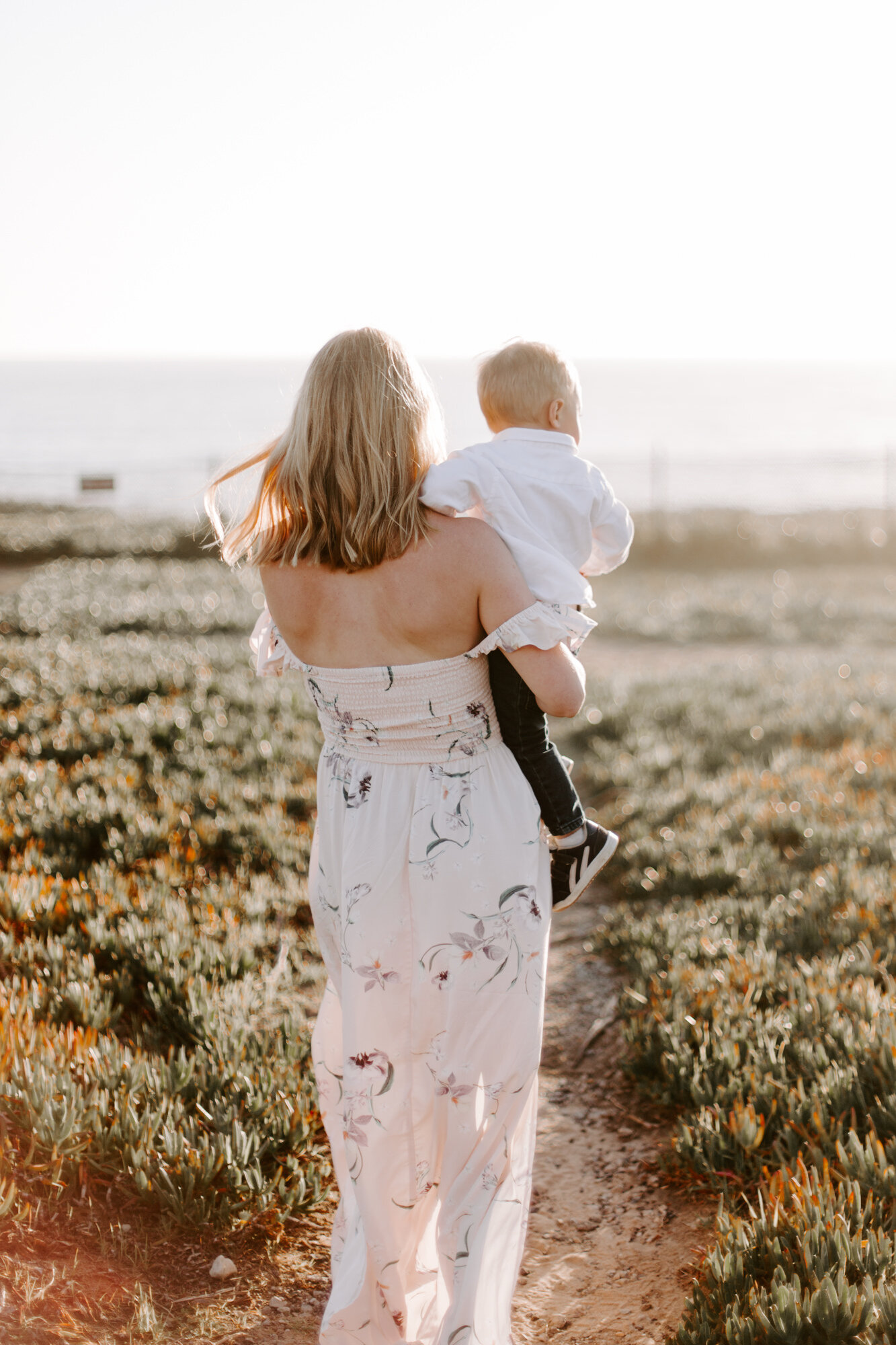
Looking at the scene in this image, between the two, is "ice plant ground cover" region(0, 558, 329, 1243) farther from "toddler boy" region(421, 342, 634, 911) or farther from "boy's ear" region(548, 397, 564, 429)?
"boy's ear" region(548, 397, 564, 429)

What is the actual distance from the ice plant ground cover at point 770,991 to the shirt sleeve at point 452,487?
1.87 meters

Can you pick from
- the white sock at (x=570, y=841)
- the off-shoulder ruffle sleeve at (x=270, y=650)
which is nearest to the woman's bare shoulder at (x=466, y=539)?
the off-shoulder ruffle sleeve at (x=270, y=650)

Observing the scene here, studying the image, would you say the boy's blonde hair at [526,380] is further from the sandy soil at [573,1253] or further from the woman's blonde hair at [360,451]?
the sandy soil at [573,1253]

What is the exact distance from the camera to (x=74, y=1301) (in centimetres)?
246

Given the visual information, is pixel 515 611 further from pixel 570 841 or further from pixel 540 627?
pixel 570 841

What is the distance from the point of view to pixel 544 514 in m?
2.23

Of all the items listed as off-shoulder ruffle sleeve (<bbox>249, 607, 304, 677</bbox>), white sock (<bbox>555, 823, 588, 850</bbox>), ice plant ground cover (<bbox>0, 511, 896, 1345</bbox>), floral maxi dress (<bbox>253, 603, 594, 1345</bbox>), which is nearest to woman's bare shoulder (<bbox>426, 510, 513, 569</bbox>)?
floral maxi dress (<bbox>253, 603, 594, 1345</bbox>)

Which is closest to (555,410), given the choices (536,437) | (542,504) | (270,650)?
(536,437)

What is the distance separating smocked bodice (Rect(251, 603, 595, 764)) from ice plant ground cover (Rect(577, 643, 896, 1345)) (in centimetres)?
142

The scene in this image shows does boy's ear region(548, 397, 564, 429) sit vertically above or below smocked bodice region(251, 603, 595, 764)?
above

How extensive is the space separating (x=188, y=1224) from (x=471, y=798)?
5.12ft

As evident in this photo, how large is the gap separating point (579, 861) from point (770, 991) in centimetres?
183

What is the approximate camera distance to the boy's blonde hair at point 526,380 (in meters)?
2.31

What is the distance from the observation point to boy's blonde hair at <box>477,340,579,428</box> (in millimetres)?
2311
